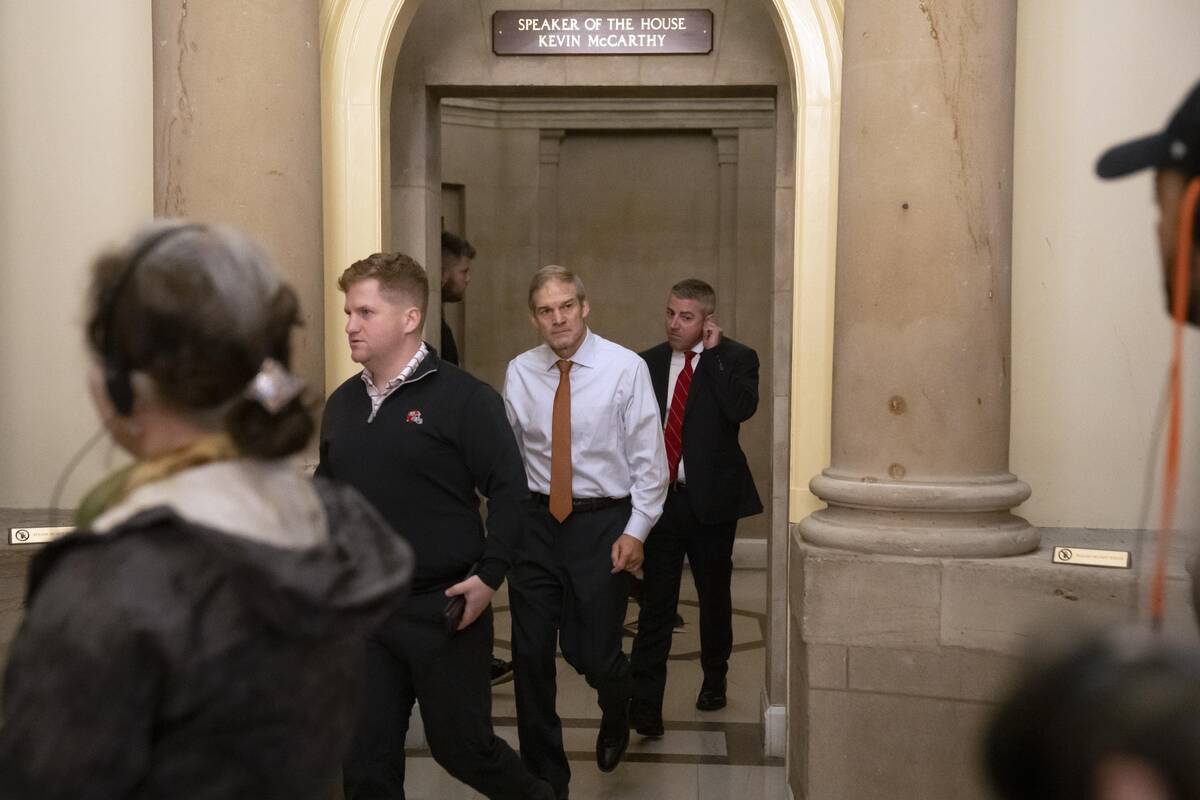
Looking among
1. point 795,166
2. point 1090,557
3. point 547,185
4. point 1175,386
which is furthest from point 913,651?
point 547,185

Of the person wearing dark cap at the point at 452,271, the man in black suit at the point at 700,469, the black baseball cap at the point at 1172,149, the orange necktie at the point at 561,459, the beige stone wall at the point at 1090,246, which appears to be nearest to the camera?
the black baseball cap at the point at 1172,149

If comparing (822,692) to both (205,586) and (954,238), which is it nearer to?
(954,238)

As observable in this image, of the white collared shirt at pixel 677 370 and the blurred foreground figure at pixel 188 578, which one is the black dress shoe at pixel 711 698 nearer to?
the white collared shirt at pixel 677 370

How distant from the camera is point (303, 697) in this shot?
4.89ft

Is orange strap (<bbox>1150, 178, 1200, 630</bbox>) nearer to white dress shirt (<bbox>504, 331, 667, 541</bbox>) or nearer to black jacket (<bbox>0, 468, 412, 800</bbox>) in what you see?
black jacket (<bbox>0, 468, 412, 800</bbox>)

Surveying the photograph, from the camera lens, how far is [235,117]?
409 cm

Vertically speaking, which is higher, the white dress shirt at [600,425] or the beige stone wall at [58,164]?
the beige stone wall at [58,164]

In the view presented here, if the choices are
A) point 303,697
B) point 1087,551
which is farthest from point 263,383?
point 1087,551

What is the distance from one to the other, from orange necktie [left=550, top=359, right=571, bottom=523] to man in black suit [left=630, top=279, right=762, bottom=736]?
3.76 ft

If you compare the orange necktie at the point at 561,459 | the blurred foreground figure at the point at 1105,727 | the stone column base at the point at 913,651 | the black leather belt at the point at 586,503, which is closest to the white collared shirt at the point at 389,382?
the orange necktie at the point at 561,459

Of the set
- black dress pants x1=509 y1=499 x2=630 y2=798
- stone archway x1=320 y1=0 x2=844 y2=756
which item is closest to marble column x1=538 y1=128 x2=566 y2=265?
stone archway x1=320 y1=0 x2=844 y2=756

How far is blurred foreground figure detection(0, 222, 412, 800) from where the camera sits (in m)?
1.34

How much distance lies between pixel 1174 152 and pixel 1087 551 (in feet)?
8.86

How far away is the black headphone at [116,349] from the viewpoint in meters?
1.42
